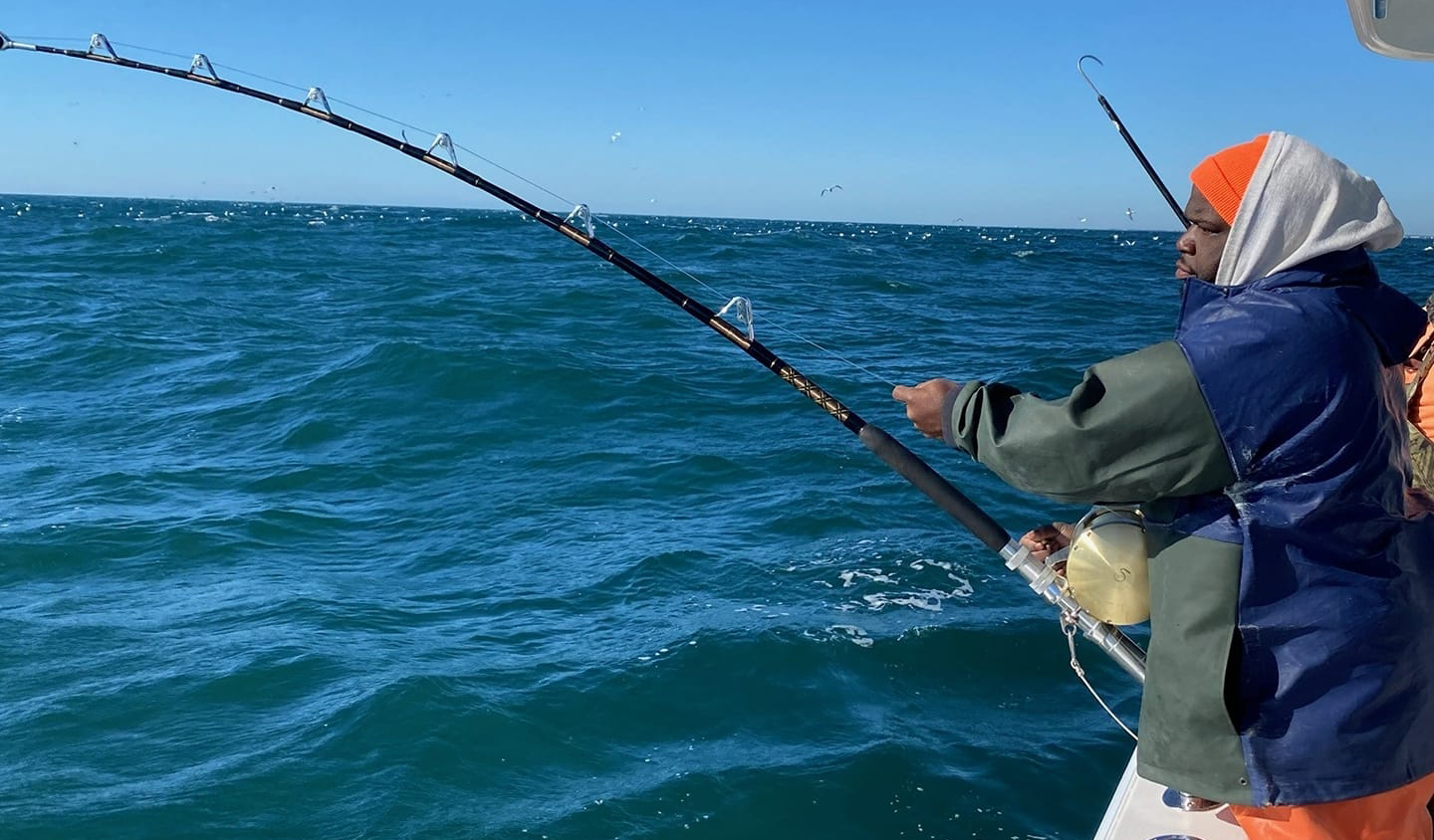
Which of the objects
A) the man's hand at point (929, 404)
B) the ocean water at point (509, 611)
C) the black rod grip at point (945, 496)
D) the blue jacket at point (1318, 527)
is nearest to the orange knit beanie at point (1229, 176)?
the blue jacket at point (1318, 527)

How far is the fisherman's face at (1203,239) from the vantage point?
1930 millimetres

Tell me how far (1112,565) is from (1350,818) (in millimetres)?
555

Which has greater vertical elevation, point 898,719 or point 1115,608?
point 1115,608

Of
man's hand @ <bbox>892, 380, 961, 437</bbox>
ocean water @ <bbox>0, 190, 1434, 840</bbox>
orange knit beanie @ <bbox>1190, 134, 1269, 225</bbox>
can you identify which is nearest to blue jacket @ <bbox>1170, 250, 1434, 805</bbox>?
orange knit beanie @ <bbox>1190, 134, 1269, 225</bbox>

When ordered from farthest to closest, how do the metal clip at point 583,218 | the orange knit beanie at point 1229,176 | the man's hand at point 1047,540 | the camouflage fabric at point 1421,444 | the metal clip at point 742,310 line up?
the metal clip at point 583,218, the metal clip at point 742,310, the camouflage fabric at point 1421,444, the man's hand at point 1047,540, the orange knit beanie at point 1229,176

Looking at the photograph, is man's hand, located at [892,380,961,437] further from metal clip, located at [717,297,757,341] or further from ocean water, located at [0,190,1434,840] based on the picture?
ocean water, located at [0,190,1434,840]

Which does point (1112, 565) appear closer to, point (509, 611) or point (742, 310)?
point (742, 310)

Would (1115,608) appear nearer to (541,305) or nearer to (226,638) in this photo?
(226,638)

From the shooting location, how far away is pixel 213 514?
752 centimetres

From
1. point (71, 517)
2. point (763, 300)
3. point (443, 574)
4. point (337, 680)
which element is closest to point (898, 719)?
point (337, 680)

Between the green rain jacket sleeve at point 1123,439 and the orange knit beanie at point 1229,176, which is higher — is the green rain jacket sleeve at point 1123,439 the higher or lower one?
the lower one

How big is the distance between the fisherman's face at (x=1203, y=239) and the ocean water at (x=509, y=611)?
2187 mm

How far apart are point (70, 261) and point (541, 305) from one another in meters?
11.1

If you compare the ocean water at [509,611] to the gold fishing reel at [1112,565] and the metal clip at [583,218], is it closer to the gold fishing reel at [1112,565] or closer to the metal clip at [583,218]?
the metal clip at [583,218]
